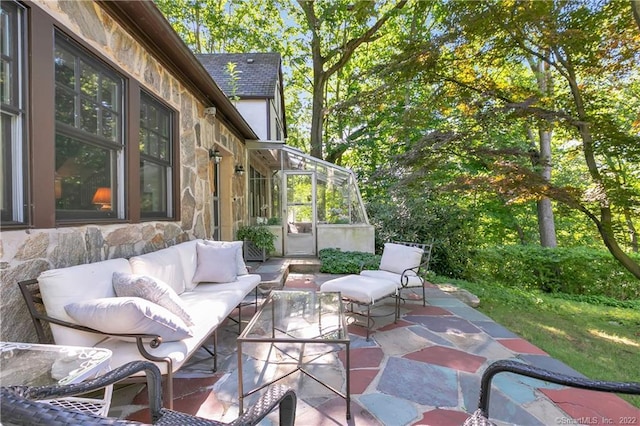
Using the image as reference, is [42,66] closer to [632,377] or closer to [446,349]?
[446,349]

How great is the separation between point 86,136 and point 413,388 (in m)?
3.17

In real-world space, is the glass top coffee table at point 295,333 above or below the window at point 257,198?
below

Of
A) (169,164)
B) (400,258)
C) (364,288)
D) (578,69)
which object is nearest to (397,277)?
(400,258)

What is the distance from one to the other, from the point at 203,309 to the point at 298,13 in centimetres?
1289

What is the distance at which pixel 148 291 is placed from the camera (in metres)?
2.12

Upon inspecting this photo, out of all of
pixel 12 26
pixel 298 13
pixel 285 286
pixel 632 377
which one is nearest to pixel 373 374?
pixel 632 377

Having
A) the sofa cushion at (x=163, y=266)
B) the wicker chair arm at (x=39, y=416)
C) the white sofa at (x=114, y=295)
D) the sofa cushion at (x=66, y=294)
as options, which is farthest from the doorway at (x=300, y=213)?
the wicker chair arm at (x=39, y=416)

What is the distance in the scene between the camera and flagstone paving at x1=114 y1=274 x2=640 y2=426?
2.00 m

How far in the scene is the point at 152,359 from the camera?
175 cm

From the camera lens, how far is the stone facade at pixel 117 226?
6.01 ft

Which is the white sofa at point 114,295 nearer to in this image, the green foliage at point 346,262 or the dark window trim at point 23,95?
the dark window trim at point 23,95

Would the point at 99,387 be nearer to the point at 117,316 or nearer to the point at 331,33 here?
the point at 117,316

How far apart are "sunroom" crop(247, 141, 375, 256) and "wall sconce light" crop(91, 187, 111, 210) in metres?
4.94

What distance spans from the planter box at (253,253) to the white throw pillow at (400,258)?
10.2ft
